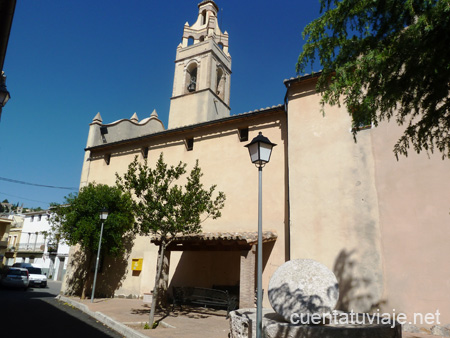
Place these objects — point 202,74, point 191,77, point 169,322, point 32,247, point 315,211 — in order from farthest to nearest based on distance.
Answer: point 32,247 → point 191,77 → point 202,74 → point 315,211 → point 169,322

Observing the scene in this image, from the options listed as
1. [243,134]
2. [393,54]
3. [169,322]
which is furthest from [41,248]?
[393,54]

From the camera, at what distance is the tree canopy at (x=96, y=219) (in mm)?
14820

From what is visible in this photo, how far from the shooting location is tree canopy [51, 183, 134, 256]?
1482 cm

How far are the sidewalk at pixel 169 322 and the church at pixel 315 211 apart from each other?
145 centimetres

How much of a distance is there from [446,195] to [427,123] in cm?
545

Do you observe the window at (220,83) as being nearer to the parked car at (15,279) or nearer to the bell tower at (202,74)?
the bell tower at (202,74)

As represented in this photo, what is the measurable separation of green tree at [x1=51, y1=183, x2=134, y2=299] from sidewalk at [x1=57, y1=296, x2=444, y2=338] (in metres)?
3.00

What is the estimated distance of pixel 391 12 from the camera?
16.5 feet

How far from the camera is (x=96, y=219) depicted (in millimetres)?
15086

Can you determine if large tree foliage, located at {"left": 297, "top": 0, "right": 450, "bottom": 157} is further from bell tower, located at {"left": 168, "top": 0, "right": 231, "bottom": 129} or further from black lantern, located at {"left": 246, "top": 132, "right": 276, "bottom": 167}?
bell tower, located at {"left": 168, "top": 0, "right": 231, "bottom": 129}

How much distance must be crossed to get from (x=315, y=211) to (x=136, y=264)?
9.13 metres

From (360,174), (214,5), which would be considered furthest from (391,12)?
(214,5)

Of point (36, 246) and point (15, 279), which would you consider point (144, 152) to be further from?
point (36, 246)

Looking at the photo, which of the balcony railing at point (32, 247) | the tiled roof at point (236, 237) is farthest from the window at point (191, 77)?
the balcony railing at point (32, 247)
